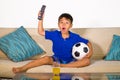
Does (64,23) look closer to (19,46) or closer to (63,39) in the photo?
(63,39)

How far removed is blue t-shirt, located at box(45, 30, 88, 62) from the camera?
279 centimetres

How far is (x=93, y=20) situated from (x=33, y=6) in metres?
0.78

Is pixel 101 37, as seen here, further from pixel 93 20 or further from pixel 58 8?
pixel 58 8

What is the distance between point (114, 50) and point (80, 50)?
518 mm

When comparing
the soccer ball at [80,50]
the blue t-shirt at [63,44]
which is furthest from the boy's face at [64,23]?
the soccer ball at [80,50]

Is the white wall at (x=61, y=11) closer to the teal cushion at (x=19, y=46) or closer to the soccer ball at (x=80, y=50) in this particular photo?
the teal cushion at (x=19, y=46)

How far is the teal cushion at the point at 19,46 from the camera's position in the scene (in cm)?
286

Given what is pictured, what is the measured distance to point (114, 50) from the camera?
9.62ft

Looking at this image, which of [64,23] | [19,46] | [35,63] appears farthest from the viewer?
[19,46]

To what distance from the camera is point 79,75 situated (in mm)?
2102

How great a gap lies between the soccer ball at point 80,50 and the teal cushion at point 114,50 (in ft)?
1.33

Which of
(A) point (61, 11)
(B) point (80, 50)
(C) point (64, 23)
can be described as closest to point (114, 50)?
(B) point (80, 50)

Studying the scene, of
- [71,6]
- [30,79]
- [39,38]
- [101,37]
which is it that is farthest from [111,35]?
[30,79]

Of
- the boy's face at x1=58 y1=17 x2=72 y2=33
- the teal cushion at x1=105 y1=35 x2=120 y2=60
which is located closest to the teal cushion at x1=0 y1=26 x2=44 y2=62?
the boy's face at x1=58 y1=17 x2=72 y2=33
